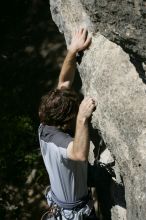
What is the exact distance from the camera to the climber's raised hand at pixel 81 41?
178 inches

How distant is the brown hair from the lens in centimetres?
408

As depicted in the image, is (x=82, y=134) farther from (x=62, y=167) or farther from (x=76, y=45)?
(x=76, y=45)

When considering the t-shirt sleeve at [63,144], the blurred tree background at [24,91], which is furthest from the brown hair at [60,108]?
the blurred tree background at [24,91]

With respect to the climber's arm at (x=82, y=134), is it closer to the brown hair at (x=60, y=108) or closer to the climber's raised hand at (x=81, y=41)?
the brown hair at (x=60, y=108)

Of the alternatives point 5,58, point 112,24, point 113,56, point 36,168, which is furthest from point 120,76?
point 5,58

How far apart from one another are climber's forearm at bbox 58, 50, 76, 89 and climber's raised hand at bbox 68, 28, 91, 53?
0.18ft

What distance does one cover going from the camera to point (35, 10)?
9.10m

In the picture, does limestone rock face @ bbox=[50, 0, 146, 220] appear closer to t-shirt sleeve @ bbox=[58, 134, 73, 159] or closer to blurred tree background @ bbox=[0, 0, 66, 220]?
t-shirt sleeve @ bbox=[58, 134, 73, 159]

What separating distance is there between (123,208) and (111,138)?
0.86m

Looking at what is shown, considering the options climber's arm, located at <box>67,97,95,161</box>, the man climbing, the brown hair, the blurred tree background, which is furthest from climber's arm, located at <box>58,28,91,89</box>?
the blurred tree background

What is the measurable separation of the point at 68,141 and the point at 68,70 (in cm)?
86

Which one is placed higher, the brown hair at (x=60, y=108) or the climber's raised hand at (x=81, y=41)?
the climber's raised hand at (x=81, y=41)

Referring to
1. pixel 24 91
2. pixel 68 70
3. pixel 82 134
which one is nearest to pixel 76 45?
pixel 68 70

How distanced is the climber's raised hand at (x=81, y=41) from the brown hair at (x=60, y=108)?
48 cm
